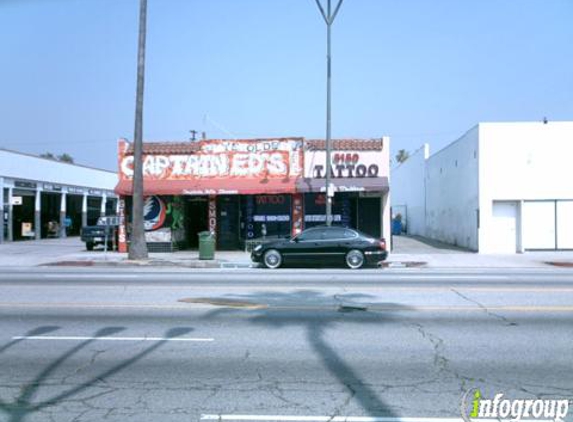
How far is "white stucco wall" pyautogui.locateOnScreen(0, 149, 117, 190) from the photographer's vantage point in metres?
35.9

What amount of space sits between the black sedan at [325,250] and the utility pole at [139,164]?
5.75 m

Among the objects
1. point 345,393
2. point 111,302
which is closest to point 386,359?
point 345,393

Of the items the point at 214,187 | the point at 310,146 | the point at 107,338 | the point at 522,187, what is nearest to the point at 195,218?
the point at 214,187

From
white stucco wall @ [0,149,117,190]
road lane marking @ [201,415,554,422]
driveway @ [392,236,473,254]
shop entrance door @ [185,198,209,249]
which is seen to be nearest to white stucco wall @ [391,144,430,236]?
driveway @ [392,236,473,254]

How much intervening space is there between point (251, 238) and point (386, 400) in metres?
21.7

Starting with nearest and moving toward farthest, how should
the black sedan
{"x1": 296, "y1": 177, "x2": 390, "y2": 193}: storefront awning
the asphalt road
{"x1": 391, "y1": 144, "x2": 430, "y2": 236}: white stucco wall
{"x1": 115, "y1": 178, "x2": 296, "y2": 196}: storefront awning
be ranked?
the asphalt road < the black sedan < {"x1": 296, "y1": 177, "x2": 390, "y2": 193}: storefront awning < {"x1": 115, "y1": 178, "x2": 296, "y2": 196}: storefront awning < {"x1": 391, "y1": 144, "x2": 430, "y2": 236}: white stucco wall

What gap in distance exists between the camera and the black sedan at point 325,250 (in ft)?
62.3

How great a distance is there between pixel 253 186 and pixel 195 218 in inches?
199

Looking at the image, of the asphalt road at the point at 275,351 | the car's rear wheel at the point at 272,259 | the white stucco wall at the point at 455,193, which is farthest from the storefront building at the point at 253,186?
the asphalt road at the point at 275,351

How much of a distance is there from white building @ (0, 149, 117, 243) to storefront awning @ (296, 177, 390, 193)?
1992 centimetres

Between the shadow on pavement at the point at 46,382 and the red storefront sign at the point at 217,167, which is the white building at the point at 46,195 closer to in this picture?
the red storefront sign at the point at 217,167

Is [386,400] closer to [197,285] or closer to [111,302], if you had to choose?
[111,302]

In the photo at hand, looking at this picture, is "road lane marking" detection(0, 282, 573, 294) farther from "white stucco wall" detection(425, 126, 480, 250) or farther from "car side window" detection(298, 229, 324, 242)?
"white stucco wall" detection(425, 126, 480, 250)

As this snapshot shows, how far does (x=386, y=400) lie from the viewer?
528 centimetres
